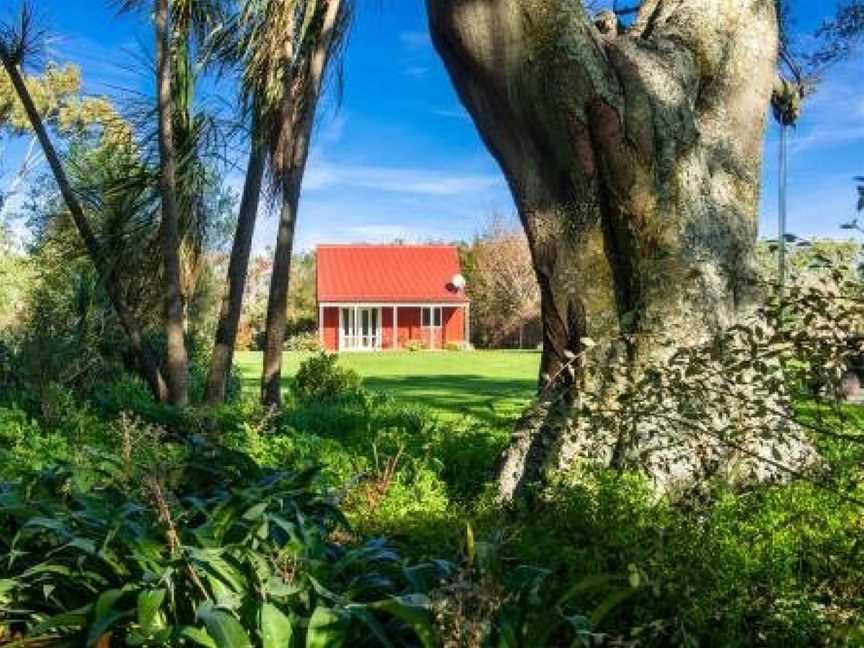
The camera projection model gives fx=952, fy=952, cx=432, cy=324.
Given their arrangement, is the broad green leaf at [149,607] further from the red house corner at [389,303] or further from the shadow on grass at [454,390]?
the red house corner at [389,303]

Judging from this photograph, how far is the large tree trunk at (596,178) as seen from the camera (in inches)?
196

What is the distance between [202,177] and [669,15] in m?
6.12

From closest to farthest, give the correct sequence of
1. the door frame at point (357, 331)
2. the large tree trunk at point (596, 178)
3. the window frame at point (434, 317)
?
the large tree trunk at point (596, 178) → the door frame at point (357, 331) → the window frame at point (434, 317)

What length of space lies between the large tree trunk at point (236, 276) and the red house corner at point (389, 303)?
35600mm

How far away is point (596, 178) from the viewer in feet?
17.0

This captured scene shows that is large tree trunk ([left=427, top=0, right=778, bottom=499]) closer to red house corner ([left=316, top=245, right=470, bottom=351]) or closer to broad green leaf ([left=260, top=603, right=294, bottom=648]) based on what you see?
broad green leaf ([left=260, top=603, right=294, bottom=648])

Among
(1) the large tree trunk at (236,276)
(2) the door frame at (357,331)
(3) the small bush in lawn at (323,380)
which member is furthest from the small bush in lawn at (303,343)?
(1) the large tree trunk at (236,276)

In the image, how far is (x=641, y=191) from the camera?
16.8 ft

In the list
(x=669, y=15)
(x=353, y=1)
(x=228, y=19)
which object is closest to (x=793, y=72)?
(x=669, y=15)

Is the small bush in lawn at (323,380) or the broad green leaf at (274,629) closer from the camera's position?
the broad green leaf at (274,629)

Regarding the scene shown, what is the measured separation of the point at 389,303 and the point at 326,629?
1716 inches

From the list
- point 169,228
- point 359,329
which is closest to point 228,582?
point 169,228

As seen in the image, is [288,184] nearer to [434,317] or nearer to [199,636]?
[199,636]

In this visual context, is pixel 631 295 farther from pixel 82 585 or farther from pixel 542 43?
pixel 82 585
